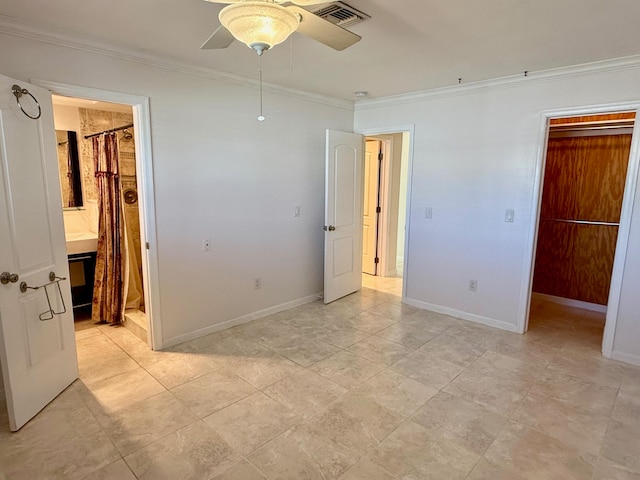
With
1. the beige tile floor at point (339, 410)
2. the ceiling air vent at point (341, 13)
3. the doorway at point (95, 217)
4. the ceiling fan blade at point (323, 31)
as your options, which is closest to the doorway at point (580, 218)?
the beige tile floor at point (339, 410)

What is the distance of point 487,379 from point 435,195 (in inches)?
78.9

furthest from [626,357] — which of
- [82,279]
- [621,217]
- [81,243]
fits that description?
[82,279]

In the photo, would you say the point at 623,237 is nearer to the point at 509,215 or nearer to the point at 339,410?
the point at 509,215

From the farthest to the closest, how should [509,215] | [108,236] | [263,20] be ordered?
[108,236]
[509,215]
[263,20]

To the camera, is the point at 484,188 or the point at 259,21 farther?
the point at 484,188

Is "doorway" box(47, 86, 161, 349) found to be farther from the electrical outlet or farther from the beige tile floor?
the electrical outlet

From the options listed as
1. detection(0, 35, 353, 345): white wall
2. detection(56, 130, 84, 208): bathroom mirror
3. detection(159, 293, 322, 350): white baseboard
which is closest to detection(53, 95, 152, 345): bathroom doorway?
detection(56, 130, 84, 208): bathroom mirror

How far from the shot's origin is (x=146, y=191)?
2.98m

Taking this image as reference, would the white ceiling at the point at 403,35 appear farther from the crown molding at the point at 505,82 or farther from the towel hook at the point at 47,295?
the towel hook at the point at 47,295

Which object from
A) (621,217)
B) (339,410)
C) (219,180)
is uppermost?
(219,180)

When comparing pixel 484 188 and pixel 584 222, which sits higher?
pixel 484 188

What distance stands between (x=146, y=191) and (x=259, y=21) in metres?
1.97

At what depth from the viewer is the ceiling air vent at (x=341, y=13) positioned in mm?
2002

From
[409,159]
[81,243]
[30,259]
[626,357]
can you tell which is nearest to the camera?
[30,259]
